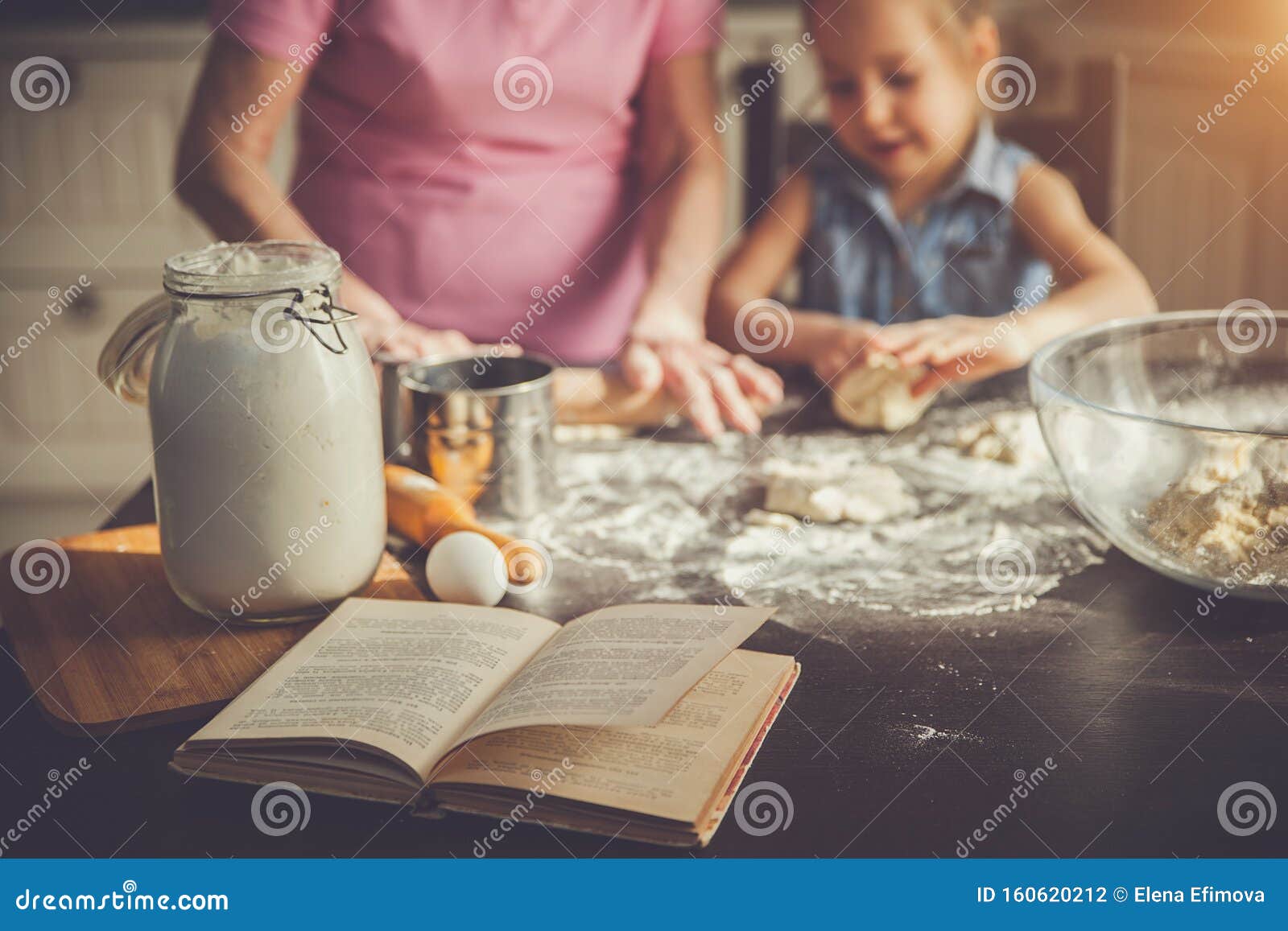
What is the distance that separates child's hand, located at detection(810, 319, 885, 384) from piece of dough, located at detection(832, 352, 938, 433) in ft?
→ 0.13

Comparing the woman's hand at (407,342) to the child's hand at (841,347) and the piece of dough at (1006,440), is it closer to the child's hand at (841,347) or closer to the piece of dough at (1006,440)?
the child's hand at (841,347)

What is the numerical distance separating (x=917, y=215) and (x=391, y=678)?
1406 mm

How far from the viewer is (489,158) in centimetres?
161

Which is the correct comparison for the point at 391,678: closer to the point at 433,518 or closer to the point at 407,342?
the point at 433,518

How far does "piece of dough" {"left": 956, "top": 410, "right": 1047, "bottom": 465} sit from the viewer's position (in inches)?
46.8

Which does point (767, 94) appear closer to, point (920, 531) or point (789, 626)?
point (920, 531)

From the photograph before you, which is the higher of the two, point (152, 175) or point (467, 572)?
point (467, 572)

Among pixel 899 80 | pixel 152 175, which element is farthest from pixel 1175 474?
pixel 152 175

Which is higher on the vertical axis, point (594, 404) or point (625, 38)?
point (625, 38)

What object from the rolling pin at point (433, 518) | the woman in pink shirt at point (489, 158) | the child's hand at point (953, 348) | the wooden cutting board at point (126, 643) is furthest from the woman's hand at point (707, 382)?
the wooden cutting board at point (126, 643)

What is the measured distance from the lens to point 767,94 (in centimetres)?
187

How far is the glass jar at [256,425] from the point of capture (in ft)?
2.57

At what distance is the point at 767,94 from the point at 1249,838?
60.0 inches

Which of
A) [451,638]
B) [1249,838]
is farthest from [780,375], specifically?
[1249,838]
